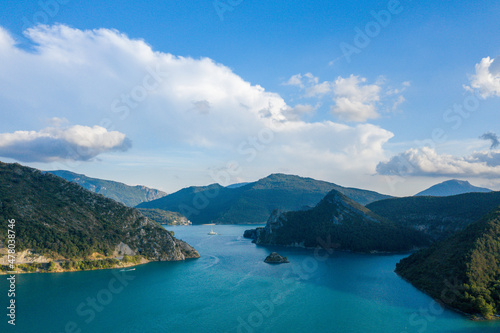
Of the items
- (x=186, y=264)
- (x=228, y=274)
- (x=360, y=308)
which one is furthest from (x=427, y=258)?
(x=186, y=264)

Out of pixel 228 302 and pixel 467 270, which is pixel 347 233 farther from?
pixel 228 302

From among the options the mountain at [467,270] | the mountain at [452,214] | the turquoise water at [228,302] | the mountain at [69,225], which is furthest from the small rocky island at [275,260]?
the mountain at [452,214]

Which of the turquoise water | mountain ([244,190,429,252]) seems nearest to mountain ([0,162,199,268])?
the turquoise water

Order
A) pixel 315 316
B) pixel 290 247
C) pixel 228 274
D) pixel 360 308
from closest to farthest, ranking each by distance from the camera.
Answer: pixel 315 316 < pixel 360 308 < pixel 228 274 < pixel 290 247

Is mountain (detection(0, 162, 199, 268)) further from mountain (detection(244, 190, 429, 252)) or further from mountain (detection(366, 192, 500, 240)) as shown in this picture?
mountain (detection(366, 192, 500, 240))

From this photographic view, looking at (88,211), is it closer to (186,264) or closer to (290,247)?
(186,264)

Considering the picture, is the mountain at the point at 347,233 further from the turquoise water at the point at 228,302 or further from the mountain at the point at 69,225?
the mountain at the point at 69,225
